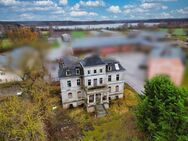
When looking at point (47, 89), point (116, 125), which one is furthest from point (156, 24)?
point (47, 89)

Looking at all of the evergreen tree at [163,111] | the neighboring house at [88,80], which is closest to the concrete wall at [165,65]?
the evergreen tree at [163,111]

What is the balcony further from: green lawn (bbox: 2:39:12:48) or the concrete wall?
the concrete wall

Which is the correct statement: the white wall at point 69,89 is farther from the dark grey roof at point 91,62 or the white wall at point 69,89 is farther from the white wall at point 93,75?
the dark grey roof at point 91,62

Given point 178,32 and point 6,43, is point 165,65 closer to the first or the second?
point 178,32

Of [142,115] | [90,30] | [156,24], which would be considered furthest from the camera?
[142,115]

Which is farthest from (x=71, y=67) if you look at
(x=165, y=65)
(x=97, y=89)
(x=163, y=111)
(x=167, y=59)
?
(x=167, y=59)

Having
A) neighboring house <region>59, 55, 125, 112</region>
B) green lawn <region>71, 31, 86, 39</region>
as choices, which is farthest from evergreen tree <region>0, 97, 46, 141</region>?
neighboring house <region>59, 55, 125, 112</region>

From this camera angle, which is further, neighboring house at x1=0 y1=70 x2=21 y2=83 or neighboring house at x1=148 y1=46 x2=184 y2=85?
neighboring house at x1=0 y1=70 x2=21 y2=83

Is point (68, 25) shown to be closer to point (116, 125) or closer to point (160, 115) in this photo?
point (160, 115)

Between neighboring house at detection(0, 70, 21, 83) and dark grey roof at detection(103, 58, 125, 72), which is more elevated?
dark grey roof at detection(103, 58, 125, 72)
